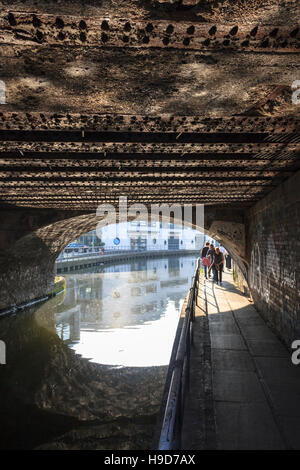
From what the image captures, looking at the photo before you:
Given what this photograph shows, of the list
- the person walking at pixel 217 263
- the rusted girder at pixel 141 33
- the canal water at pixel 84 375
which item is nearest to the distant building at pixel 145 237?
the person walking at pixel 217 263

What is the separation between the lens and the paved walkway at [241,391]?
3760mm

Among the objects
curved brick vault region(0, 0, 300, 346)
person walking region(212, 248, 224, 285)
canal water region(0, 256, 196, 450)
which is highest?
curved brick vault region(0, 0, 300, 346)

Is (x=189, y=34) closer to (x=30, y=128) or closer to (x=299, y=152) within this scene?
(x=30, y=128)

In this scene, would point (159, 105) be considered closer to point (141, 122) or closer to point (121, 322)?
point (141, 122)

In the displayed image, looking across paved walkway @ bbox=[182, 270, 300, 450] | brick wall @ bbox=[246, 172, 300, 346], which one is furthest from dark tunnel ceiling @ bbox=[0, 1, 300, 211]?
paved walkway @ bbox=[182, 270, 300, 450]

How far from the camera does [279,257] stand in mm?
7320

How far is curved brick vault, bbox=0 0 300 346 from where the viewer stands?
2.25 m

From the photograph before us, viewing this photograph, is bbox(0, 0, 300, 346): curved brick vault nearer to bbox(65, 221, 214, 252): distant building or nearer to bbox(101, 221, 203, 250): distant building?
bbox(65, 221, 214, 252): distant building

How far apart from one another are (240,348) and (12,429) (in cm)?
465

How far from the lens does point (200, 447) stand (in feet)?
11.8

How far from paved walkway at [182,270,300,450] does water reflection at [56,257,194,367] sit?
217 centimetres

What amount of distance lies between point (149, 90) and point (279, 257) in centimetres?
545

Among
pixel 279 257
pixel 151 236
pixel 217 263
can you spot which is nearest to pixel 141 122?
pixel 279 257

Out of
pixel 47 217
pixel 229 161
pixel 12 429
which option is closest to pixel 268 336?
pixel 229 161
